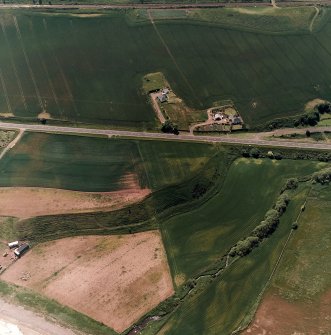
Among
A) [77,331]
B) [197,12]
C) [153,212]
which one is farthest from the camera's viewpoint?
[197,12]

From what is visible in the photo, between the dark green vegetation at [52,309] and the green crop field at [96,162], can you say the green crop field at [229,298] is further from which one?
the green crop field at [96,162]

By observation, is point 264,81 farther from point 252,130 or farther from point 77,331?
point 77,331

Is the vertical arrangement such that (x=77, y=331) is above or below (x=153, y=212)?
below

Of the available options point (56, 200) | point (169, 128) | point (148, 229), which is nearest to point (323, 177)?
point (169, 128)

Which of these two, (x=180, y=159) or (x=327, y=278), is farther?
(x=180, y=159)

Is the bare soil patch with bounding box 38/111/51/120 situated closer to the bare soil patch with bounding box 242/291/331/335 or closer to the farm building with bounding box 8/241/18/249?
the farm building with bounding box 8/241/18/249

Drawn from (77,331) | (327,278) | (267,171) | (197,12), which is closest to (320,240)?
(327,278)

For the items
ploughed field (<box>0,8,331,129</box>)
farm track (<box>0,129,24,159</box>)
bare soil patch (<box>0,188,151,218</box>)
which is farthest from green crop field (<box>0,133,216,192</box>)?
ploughed field (<box>0,8,331,129</box>)
